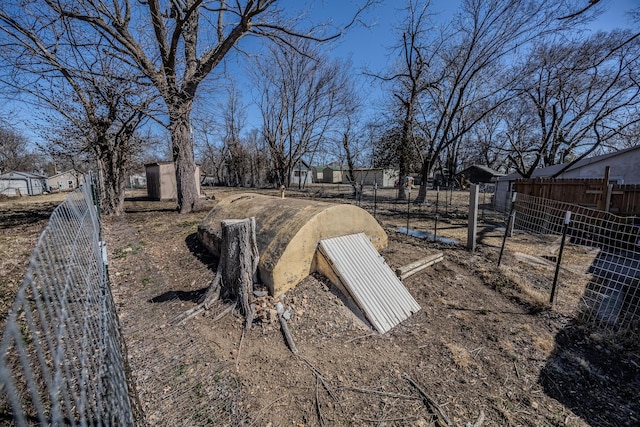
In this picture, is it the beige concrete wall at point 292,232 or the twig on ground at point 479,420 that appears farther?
the beige concrete wall at point 292,232

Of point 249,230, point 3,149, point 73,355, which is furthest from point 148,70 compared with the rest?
point 3,149

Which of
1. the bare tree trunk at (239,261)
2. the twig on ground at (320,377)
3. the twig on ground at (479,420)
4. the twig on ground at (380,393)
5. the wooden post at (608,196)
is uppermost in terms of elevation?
the wooden post at (608,196)

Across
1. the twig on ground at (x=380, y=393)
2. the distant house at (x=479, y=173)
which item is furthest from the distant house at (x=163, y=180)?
the distant house at (x=479, y=173)

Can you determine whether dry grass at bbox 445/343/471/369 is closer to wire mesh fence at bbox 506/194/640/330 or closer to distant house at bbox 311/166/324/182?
wire mesh fence at bbox 506/194/640/330

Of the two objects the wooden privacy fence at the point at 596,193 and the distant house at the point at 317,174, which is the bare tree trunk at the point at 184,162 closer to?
the wooden privacy fence at the point at 596,193

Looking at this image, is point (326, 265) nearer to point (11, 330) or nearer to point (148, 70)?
point (11, 330)

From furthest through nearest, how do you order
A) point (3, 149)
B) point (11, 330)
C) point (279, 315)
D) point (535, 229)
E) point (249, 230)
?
point (3, 149) → point (535, 229) → point (249, 230) → point (279, 315) → point (11, 330)

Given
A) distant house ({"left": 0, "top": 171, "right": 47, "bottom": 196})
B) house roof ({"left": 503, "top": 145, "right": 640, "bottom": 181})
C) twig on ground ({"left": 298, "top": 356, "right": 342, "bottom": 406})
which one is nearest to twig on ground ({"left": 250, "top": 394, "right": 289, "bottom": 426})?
twig on ground ({"left": 298, "top": 356, "right": 342, "bottom": 406})

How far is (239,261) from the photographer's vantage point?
4020 millimetres

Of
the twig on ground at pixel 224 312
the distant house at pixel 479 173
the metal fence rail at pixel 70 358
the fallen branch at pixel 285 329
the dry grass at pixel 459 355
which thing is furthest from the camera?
the distant house at pixel 479 173

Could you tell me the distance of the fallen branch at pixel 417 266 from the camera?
4.87m

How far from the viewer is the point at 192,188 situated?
10445 mm

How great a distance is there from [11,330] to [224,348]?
252 centimetres

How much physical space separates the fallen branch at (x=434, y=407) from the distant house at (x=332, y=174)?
Result: 192 feet
